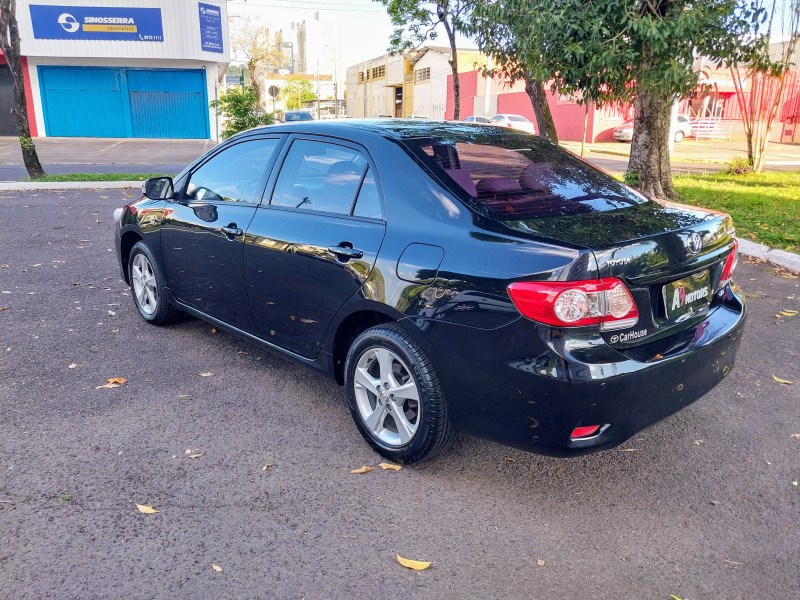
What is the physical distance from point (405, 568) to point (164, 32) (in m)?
29.8

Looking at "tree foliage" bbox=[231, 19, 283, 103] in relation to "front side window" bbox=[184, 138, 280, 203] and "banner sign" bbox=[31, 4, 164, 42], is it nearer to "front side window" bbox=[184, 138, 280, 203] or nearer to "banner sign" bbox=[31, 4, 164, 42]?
"banner sign" bbox=[31, 4, 164, 42]

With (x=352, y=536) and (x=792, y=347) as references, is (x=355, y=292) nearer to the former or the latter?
(x=352, y=536)

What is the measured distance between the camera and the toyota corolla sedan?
2.76 meters

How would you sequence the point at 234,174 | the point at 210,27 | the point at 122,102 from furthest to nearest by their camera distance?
1. the point at 122,102
2. the point at 210,27
3. the point at 234,174

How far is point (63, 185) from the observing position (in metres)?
14.0

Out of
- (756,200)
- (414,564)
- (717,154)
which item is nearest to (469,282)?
(414,564)

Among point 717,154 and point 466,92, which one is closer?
point 717,154

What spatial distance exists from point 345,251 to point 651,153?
8634mm

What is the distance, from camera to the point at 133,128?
29969mm

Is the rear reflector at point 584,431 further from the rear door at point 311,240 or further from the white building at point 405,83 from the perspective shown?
the white building at point 405,83

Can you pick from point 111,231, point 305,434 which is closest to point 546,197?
point 305,434

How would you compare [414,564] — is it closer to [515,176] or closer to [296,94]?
[515,176]

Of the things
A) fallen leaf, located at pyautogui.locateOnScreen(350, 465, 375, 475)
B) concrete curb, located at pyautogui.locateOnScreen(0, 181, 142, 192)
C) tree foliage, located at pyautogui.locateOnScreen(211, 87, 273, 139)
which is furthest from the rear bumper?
tree foliage, located at pyautogui.locateOnScreen(211, 87, 273, 139)

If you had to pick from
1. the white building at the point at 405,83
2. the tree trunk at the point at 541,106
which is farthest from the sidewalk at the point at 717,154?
the white building at the point at 405,83
